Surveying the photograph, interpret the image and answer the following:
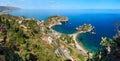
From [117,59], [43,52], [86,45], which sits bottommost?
[86,45]

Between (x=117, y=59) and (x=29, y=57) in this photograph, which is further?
(x=29, y=57)

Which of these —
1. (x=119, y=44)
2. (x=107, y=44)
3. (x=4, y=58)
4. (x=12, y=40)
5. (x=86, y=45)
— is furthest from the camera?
(x=86, y=45)

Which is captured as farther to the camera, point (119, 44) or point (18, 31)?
point (18, 31)

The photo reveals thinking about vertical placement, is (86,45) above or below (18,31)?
below

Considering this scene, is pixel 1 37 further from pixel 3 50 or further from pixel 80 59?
pixel 80 59

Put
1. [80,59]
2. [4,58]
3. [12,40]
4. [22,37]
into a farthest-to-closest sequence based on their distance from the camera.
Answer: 1. [80,59]
2. [22,37]
3. [12,40]
4. [4,58]

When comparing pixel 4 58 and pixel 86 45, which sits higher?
pixel 4 58

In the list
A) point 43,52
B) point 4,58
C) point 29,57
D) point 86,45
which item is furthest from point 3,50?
point 86,45

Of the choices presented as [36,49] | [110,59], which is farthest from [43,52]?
[110,59]

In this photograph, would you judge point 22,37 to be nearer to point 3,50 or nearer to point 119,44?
point 3,50
